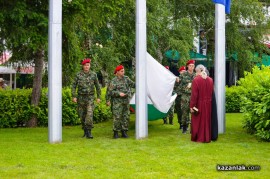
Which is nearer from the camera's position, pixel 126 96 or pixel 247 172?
pixel 247 172

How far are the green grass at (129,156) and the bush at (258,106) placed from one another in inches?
11.2

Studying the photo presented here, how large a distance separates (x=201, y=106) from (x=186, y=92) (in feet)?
5.36

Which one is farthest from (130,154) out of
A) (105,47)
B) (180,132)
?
(105,47)

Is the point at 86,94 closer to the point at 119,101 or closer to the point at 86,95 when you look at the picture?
the point at 86,95

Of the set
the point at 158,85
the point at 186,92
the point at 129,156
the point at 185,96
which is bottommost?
the point at 129,156

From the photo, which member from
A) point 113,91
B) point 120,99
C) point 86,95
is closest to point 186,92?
point 120,99

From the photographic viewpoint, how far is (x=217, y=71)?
13.7m

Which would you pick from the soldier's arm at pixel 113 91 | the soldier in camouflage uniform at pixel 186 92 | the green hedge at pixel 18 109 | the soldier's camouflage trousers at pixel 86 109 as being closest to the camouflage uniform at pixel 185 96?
the soldier in camouflage uniform at pixel 186 92

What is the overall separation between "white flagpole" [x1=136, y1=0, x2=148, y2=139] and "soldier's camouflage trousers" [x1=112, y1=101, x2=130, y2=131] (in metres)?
0.44

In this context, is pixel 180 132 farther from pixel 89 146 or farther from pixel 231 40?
pixel 231 40

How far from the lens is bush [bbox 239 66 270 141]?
458 inches

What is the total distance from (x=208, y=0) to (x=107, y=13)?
13878 millimetres

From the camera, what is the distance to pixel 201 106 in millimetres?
11945

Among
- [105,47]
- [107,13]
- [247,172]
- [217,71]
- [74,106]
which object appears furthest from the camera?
[105,47]
